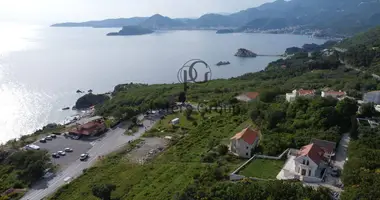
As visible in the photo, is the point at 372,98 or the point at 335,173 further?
the point at 372,98

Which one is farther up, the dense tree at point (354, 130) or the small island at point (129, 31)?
the dense tree at point (354, 130)

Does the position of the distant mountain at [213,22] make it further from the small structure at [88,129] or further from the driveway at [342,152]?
the driveway at [342,152]

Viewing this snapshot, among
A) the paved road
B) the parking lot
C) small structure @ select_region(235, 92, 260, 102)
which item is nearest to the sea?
the parking lot

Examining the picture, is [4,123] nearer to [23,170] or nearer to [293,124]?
[23,170]

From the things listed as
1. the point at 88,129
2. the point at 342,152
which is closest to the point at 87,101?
the point at 88,129

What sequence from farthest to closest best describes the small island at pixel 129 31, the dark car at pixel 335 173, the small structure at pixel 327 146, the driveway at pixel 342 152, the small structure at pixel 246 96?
the small island at pixel 129 31, the small structure at pixel 246 96, the small structure at pixel 327 146, the driveway at pixel 342 152, the dark car at pixel 335 173

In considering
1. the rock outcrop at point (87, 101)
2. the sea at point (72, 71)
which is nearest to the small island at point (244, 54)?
the sea at point (72, 71)

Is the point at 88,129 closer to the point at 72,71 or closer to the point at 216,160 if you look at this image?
the point at 216,160

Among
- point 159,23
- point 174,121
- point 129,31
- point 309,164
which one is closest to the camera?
point 309,164
